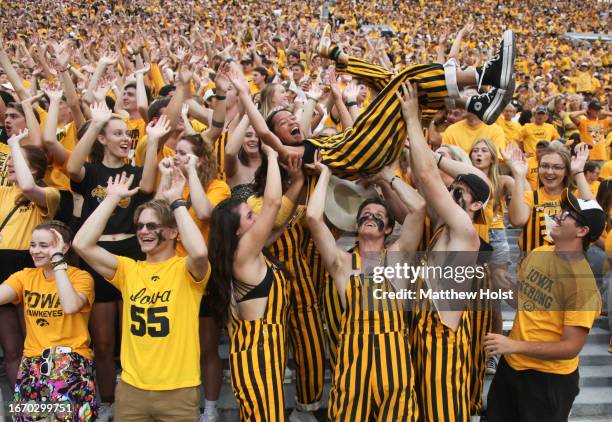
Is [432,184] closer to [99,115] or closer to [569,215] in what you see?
[569,215]

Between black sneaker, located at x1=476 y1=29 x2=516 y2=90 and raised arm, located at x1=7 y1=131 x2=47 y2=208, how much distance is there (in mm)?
2781

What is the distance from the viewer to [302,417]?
3973 mm

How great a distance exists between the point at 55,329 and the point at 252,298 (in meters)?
1.22

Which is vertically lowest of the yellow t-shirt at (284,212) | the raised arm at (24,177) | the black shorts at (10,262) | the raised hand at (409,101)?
the black shorts at (10,262)

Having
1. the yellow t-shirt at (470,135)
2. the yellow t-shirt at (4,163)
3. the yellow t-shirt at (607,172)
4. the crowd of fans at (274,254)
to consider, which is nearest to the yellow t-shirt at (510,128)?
the yellow t-shirt at (607,172)

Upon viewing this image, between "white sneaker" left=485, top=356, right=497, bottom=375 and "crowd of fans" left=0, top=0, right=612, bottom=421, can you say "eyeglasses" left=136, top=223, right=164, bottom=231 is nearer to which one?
"crowd of fans" left=0, top=0, right=612, bottom=421

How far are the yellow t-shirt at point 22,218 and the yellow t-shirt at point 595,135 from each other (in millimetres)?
7286

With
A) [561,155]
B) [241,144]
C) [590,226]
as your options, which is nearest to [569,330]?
[590,226]

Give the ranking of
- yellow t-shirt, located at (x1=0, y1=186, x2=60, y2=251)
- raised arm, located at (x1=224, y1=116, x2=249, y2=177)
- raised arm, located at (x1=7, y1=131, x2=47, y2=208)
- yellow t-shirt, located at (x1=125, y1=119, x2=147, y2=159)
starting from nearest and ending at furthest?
raised arm, located at (x1=7, y1=131, x2=47, y2=208) < yellow t-shirt, located at (x1=0, y1=186, x2=60, y2=251) < raised arm, located at (x1=224, y1=116, x2=249, y2=177) < yellow t-shirt, located at (x1=125, y1=119, x2=147, y2=159)

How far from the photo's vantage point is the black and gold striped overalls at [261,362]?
3.22m

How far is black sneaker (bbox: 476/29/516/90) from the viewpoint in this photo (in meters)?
3.32

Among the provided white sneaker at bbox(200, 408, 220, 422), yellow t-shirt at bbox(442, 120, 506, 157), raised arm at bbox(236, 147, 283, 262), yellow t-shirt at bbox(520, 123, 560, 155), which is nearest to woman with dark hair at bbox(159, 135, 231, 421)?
white sneaker at bbox(200, 408, 220, 422)

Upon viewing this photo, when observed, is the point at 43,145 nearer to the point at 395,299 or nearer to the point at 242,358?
the point at 242,358

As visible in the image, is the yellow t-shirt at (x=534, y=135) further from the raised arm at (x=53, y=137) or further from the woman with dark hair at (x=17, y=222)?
the woman with dark hair at (x=17, y=222)
